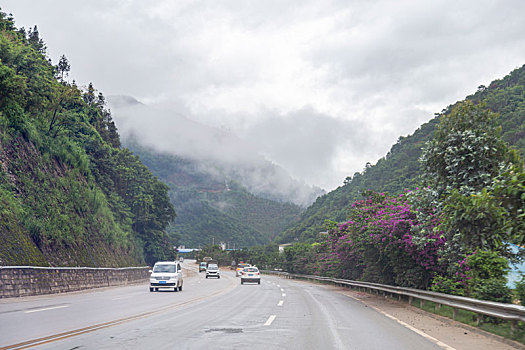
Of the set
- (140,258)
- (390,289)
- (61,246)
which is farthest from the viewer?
(140,258)

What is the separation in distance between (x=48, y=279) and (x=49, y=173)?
56.1 ft

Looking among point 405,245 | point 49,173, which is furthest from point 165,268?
point 405,245

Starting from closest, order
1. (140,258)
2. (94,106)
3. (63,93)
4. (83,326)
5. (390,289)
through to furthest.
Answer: (83,326) → (390,289) → (63,93) → (94,106) → (140,258)

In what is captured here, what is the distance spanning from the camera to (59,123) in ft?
158

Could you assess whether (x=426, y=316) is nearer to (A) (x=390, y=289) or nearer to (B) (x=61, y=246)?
(A) (x=390, y=289)

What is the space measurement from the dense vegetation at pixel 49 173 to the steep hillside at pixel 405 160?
120ft

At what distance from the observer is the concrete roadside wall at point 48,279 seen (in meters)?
19.9

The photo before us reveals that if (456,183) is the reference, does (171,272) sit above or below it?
below

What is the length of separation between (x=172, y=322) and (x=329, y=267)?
34545mm

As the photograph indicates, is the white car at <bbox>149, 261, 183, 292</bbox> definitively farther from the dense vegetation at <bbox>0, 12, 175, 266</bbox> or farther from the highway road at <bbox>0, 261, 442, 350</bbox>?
the highway road at <bbox>0, 261, 442, 350</bbox>

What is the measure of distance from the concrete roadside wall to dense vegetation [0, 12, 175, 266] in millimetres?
2379

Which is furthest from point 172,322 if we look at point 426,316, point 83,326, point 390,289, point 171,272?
point 171,272

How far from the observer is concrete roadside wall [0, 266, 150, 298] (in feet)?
65.3

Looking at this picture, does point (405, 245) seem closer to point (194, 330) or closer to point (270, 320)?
point (270, 320)
